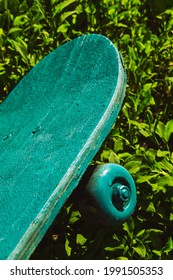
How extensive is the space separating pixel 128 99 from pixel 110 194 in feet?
3.11

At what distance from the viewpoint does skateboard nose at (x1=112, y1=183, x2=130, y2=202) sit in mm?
1768

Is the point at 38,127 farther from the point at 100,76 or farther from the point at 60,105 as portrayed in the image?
the point at 100,76

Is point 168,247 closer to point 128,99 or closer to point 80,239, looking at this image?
point 80,239

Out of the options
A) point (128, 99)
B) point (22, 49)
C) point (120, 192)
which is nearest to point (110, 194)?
point (120, 192)

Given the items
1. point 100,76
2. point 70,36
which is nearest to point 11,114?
point 100,76

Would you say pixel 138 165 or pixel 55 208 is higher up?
pixel 55 208

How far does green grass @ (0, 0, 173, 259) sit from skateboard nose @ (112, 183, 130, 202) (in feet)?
0.66

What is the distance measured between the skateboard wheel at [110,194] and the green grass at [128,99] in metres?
0.18

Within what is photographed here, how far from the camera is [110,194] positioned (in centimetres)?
177

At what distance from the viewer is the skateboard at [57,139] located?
4.88ft

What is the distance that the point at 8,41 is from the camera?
Result: 2766mm

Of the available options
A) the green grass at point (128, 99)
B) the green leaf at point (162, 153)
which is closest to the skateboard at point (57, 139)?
the green grass at point (128, 99)

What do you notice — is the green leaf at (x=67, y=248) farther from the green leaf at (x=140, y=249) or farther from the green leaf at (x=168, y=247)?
the green leaf at (x=168, y=247)
